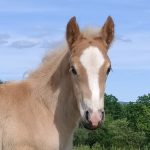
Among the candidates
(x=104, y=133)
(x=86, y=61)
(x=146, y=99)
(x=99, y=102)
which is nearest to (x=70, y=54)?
(x=86, y=61)

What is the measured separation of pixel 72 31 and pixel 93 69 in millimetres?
934

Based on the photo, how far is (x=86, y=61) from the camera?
24.9ft

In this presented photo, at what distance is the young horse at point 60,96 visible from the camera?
7.54m

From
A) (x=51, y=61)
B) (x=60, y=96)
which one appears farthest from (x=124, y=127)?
(x=60, y=96)

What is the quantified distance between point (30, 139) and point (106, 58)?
70.8 inches

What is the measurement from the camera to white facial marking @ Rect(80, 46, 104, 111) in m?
7.38

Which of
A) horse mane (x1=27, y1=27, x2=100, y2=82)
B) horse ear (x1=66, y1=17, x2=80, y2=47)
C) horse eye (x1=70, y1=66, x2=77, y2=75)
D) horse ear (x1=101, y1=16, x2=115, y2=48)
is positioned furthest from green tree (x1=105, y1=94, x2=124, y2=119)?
horse eye (x1=70, y1=66, x2=77, y2=75)

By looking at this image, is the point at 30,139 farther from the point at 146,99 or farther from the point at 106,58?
the point at 146,99

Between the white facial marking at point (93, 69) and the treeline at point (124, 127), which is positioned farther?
the treeline at point (124, 127)

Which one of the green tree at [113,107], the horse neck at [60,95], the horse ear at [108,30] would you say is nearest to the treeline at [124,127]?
the green tree at [113,107]

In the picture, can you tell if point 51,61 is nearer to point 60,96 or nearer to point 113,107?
point 60,96

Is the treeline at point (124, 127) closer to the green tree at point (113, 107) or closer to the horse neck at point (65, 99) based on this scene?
the green tree at point (113, 107)

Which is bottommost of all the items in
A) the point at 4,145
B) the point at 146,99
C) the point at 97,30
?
the point at 4,145

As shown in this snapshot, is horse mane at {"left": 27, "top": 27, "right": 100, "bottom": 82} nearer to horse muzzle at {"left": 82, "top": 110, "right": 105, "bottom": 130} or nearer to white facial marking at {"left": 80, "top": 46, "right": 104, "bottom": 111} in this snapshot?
white facial marking at {"left": 80, "top": 46, "right": 104, "bottom": 111}
